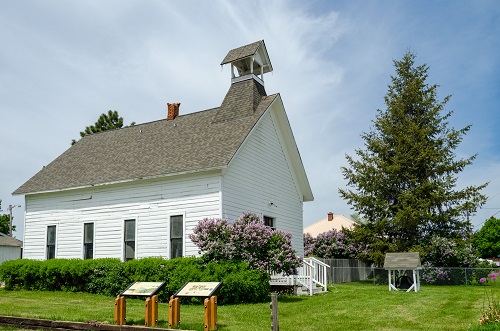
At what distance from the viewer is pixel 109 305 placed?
14.8m

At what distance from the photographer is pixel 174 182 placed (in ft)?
63.6

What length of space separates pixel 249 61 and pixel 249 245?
10333mm

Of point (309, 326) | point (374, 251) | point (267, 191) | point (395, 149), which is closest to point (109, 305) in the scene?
point (309, 326)

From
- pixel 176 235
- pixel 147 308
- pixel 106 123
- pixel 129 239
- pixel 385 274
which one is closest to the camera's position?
pixel 147 308

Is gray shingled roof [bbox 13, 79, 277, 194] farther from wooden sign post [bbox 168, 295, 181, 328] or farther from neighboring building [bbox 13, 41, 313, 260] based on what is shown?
wooden sign post [bbox 168, 295, 181, 328]

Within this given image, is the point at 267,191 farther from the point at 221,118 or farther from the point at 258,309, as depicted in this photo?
the point at 258,309

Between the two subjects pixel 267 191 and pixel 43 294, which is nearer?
pixel 43 294

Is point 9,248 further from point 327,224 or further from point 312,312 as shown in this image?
point 312,312

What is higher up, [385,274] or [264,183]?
[264,183]

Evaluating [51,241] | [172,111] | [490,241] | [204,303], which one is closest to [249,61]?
[172,111]

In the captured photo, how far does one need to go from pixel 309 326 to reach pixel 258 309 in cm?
316

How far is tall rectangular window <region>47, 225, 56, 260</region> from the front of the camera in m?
22.6

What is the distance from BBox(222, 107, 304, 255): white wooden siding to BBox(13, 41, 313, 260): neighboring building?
0.14 ft

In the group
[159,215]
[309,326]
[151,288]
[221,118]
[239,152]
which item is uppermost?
[221,118]
